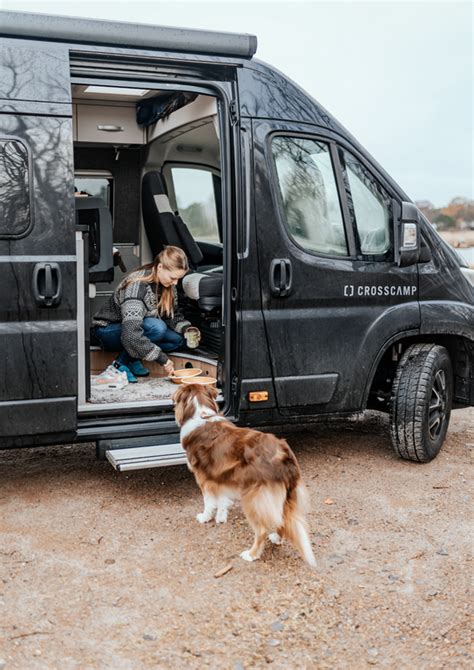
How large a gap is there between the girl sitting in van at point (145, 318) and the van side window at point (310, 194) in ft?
3.75

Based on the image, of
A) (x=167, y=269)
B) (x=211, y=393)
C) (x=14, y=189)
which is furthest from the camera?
(x=167, y=269)

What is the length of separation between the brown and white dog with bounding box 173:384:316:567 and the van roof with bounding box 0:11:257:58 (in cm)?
206

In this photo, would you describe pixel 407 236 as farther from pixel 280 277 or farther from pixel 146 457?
pixel 146 457

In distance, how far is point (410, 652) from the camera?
335cm

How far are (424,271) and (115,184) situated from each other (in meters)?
3.14

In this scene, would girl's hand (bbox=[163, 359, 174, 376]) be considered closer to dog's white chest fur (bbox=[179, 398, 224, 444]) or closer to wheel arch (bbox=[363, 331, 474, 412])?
dog's white chest fur (bbox=[179, 398, 224, 444])

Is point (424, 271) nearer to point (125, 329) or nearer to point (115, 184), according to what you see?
point (125, 329)

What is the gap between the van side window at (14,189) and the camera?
4398mm

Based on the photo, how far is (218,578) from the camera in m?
3.95

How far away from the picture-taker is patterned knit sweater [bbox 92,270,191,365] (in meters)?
5.78

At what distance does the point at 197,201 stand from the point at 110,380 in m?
2.56

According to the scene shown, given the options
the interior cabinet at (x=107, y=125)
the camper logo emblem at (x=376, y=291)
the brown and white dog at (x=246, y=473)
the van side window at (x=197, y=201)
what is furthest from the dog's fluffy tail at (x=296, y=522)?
the interior cabinet at (x=107, y=125)

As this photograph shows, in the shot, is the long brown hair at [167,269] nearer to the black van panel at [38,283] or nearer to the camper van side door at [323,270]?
the camper van side door at [323,270]

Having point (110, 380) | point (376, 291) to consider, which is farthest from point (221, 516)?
point (376, 291)
